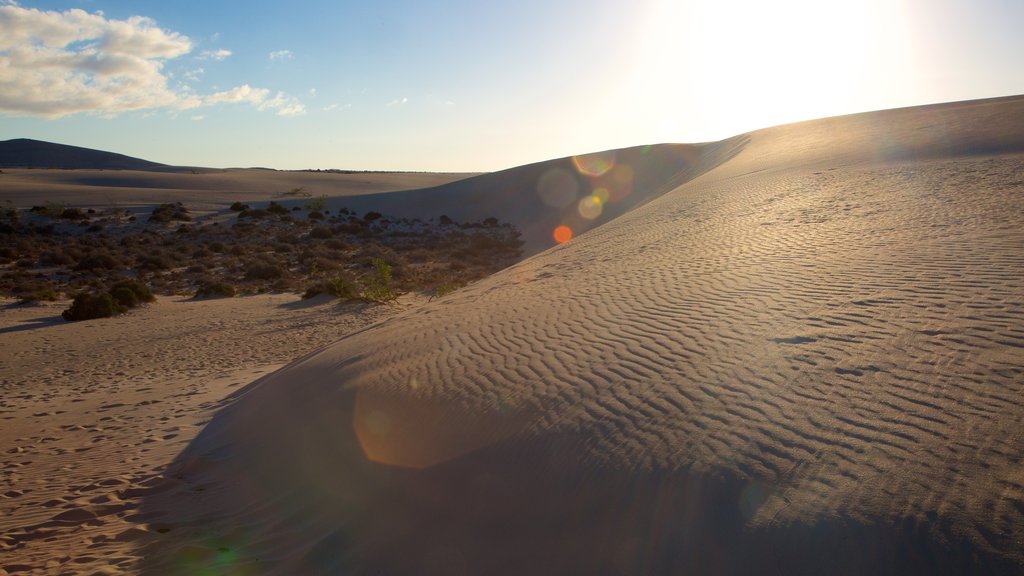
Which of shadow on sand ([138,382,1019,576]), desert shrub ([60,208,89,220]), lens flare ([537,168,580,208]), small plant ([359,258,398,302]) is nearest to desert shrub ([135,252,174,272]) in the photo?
small plant ([359,258,398,302])

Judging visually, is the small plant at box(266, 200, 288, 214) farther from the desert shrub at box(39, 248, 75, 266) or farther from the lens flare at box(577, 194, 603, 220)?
the lens flare at box(577, 194, 603, 220)

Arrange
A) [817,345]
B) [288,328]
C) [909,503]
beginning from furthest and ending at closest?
[288,328], [817,345], [909,503]

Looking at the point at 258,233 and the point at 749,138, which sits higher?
the point at 749,138

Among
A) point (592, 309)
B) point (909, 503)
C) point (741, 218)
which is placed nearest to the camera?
point (909, 503)

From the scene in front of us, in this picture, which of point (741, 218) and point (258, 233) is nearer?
point (741, 218)

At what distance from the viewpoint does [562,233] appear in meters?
34.4

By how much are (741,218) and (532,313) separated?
20.2ft

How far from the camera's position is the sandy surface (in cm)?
480

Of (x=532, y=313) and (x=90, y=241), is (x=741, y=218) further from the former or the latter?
(x=90, y=241)

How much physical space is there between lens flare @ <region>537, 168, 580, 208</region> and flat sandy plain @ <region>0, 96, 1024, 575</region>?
31.9 meters

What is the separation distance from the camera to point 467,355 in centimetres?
680

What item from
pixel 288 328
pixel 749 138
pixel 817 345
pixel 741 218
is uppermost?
pixel 749 138

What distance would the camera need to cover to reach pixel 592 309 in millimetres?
7535

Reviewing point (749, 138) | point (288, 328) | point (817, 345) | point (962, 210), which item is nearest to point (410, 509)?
point (817, 345)
